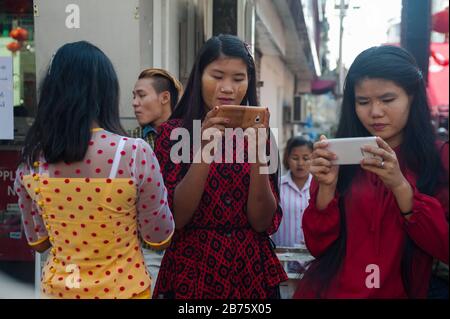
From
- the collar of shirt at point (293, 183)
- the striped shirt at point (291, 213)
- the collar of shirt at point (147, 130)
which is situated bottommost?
the striped shirt at point (291, 213)

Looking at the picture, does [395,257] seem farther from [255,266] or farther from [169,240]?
[169,240]

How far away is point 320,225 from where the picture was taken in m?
1.45

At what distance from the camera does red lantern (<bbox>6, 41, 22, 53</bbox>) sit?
2.98 metres

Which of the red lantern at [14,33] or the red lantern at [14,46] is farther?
the red lantern at [14,33]

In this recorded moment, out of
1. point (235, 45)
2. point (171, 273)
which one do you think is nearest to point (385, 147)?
point (235, 45)

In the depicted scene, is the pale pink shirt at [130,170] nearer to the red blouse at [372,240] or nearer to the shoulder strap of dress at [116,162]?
the shoulder strap of dress at [116,162]

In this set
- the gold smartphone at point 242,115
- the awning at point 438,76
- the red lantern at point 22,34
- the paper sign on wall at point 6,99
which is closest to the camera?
the gold smartphone at point 242,115

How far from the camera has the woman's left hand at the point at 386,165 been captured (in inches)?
53.0

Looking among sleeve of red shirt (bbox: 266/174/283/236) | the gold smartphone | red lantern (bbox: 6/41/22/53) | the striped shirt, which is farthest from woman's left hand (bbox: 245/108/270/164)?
red lantern (bbox: 6/41/22/53)

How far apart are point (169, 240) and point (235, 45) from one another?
645mm

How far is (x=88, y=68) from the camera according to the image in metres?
1.46

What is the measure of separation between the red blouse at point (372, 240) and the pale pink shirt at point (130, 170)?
0.43 meters

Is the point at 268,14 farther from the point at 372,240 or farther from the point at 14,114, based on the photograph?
the point at 372,240

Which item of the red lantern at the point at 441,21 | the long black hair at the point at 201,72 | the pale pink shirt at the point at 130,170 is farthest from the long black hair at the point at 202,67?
the red lantern at the point at 441,21
